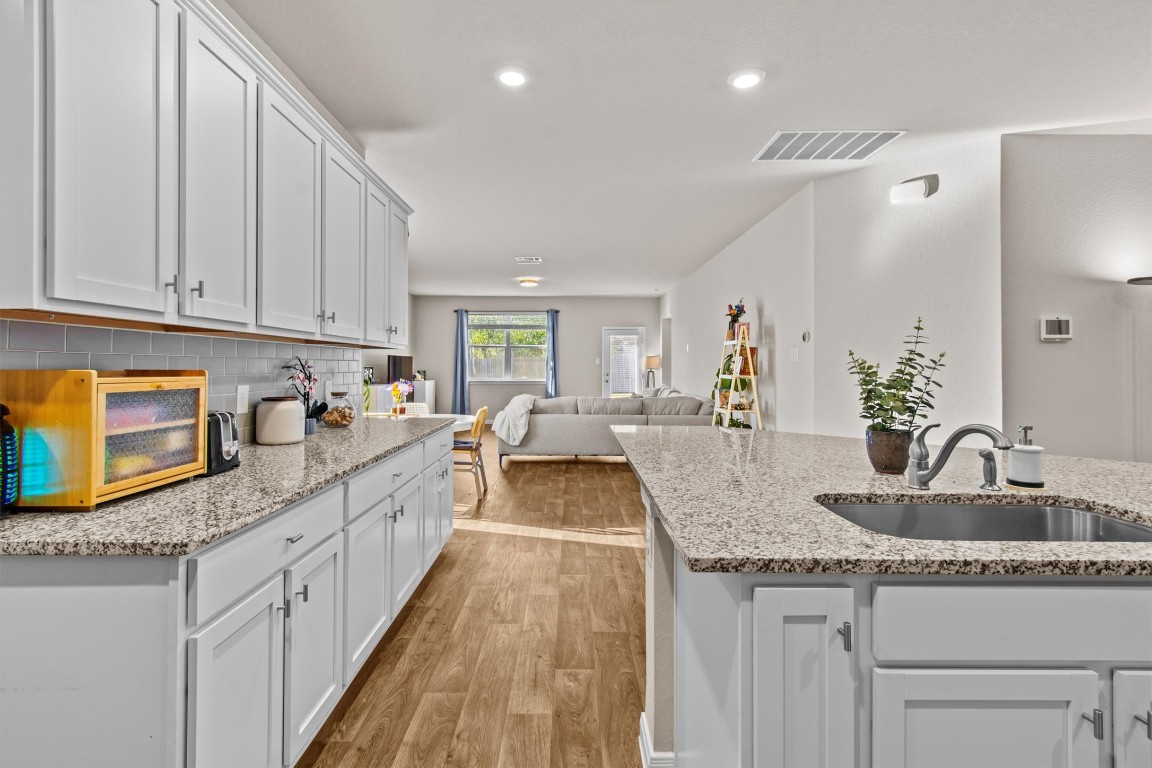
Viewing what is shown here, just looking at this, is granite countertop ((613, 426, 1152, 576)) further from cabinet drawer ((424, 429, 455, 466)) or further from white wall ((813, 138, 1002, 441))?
white wall ((813, 138, 1002, 441))

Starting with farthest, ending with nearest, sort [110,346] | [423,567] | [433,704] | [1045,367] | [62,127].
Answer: [1045,367], [423,567], [433,704], [110,346], [62,127]

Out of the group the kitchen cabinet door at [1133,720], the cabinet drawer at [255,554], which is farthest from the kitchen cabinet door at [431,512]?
the kitchen cabinet door at [1133,720]

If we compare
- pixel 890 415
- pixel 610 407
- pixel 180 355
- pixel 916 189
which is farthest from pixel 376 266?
pixel 610 407

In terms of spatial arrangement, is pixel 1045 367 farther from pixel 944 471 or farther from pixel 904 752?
pixel 904 752

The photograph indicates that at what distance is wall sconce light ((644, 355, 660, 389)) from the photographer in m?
10.2

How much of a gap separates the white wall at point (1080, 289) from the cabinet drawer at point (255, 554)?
376 cm

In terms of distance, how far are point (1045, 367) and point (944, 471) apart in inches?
93.9

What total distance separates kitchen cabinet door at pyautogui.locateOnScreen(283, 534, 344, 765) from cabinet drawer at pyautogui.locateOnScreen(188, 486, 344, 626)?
0.06 metres

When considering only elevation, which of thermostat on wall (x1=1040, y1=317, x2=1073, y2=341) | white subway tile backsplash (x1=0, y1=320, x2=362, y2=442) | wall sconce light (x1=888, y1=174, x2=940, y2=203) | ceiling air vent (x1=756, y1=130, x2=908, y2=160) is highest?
ceiling air vent (x1=756, y1=130, x2=908, y2=160)

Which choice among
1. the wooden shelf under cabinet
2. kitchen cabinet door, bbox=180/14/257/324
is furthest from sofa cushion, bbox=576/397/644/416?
the wooden shelf under cabinet

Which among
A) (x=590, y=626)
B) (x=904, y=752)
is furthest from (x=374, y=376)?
(x=904, y=752)

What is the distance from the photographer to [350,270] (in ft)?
9.12

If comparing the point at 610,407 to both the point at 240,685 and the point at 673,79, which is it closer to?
the point at 673,79

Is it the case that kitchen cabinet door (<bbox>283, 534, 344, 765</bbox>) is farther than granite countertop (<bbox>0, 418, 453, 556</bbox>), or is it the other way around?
kitchen cabinet door (<bbox>283, 534, 344, 765</bbox>)
